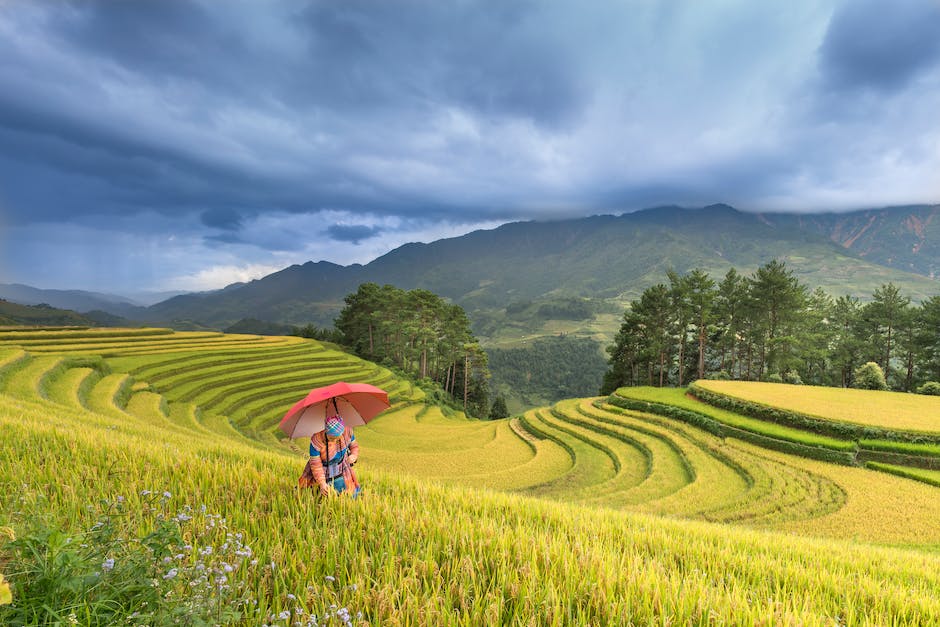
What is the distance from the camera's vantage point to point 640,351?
42750 millimetres

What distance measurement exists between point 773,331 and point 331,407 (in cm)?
4407

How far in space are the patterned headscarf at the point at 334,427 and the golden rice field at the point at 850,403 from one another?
23452mm

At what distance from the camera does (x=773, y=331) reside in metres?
36.3

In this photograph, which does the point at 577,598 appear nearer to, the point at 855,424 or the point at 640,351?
the point at 855,424

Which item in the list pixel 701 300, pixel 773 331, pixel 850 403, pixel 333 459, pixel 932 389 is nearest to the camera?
pixel 333 459

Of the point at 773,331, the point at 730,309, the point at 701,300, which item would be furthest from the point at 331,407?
the point at 773,331

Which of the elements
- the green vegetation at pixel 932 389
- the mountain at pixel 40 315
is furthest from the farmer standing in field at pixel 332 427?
the mountain at pixel 40 315

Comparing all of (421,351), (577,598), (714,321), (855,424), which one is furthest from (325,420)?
(421,351)

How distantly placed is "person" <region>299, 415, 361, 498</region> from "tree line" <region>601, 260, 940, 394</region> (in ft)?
127

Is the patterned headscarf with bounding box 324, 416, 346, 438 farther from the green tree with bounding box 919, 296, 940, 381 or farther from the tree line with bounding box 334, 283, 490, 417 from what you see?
the green tree with bounding box 919, 296, 940, 381

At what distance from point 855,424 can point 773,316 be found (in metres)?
22.4

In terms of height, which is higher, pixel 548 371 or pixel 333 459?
pixel 333 459

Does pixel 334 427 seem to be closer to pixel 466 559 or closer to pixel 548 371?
pixel 466 559

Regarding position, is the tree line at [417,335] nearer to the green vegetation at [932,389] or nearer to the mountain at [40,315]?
the green vegetation at [932,389]
